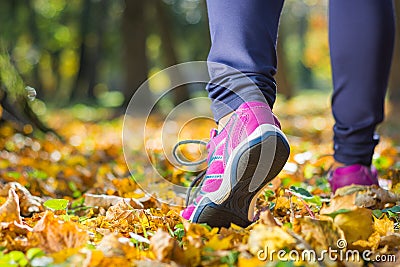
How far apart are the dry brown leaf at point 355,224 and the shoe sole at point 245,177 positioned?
222 mm

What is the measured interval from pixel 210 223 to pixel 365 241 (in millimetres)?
379

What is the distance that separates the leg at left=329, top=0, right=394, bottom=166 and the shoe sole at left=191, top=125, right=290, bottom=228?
2.30 feet

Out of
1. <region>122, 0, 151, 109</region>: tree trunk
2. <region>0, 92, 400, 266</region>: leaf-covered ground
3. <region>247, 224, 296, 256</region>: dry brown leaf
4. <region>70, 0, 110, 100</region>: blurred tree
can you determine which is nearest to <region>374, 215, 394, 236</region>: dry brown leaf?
<region>0, 92, 400, 266</region>: leaf-covered ground

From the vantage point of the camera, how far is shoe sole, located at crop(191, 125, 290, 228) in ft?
4.27

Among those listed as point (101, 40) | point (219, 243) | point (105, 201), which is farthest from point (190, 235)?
point (101, 40)

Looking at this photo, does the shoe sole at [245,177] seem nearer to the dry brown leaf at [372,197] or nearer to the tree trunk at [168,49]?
the dry brown leaf at [372,197]

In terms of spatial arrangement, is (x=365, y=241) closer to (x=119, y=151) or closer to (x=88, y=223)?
(x=88, y=223)

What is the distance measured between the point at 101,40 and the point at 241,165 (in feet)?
61.4

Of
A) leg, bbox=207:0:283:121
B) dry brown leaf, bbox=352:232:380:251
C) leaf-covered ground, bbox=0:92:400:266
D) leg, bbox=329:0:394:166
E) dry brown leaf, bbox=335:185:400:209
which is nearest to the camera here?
leaf-covered ground, bbox=0:92:400:266

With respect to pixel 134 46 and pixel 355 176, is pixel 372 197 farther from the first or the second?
pixel 134 46

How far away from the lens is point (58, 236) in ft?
3.77

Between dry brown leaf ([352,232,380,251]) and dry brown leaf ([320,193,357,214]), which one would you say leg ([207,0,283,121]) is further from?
dry brown leaf ([352,232,380,251])

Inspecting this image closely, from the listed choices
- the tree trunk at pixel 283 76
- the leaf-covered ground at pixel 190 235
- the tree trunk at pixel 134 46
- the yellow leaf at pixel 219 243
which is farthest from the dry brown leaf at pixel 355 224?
the tree trunk at pixel 283 76

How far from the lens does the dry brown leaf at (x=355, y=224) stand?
119cm
